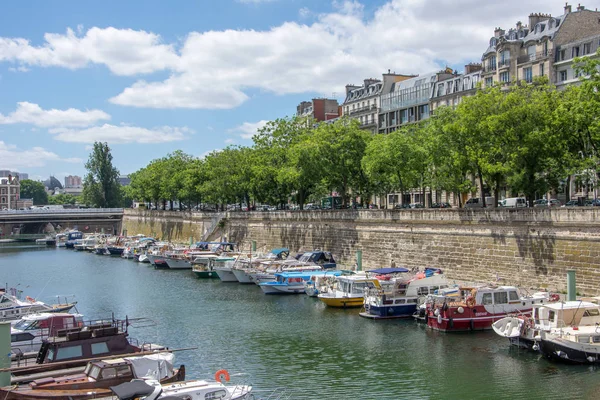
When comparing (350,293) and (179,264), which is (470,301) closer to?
(350,293)

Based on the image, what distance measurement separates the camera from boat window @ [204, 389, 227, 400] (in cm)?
2445

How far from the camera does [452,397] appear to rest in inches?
1130

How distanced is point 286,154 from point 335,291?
1457 inches

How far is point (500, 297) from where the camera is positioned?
40.5 meters

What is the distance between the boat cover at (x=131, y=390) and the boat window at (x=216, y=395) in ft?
6.78

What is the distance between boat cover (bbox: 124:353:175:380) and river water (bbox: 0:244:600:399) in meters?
4.50

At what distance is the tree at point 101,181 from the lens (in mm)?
157125

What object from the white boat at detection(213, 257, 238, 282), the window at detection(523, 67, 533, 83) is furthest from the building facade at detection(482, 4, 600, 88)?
the white boat at detection(213, 257, 238, 282)

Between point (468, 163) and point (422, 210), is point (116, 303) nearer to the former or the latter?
point (422, 210)

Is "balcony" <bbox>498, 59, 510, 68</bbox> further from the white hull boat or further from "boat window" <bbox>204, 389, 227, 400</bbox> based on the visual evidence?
"boat window" <bbox>204, 389, 227, 400</bbox>

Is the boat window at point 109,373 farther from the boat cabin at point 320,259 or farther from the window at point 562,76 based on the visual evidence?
the window at point 562,76

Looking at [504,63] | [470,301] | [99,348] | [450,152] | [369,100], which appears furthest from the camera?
[369,100]

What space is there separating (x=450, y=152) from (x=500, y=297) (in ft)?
62.4

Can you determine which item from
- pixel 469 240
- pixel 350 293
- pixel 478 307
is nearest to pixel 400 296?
pixel 350 293
